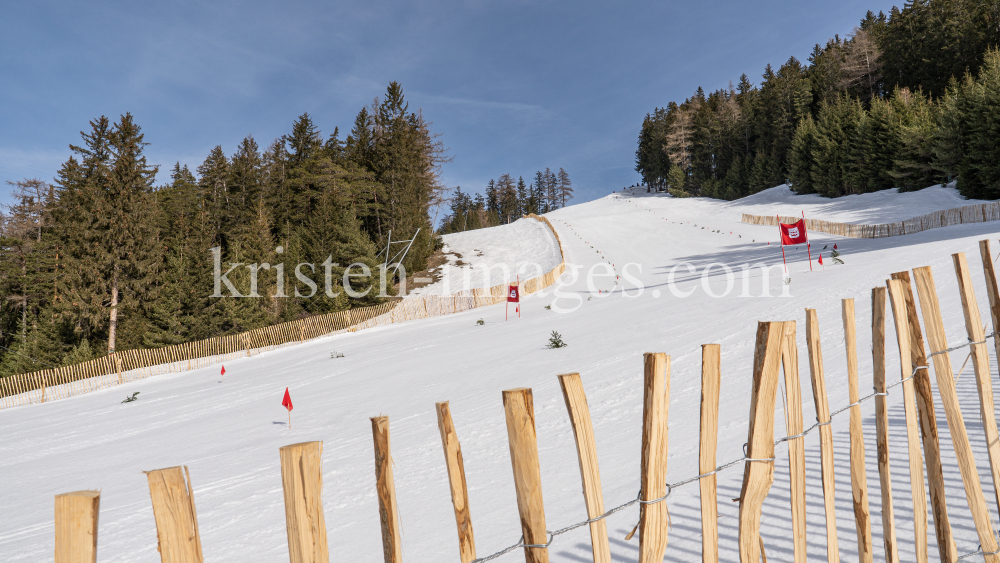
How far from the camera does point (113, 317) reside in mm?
29562

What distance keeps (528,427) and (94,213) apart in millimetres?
39681

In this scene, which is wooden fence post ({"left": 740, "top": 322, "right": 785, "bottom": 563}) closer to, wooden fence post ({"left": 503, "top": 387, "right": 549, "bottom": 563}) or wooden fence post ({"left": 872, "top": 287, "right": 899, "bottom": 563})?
wooden fence post ({"left": 872, "top": 287, "right": 899, "bottom": 563})

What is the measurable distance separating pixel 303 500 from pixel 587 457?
0.93m

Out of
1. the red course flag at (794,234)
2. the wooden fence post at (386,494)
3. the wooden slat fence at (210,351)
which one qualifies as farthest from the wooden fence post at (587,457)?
the wooden slat fence at (210,351)

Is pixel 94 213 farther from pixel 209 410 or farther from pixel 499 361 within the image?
pixel 499 361

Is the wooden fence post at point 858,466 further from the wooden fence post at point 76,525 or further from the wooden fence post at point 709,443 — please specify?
the wooden fence post at point 76,525

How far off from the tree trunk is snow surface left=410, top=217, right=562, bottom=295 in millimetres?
18939

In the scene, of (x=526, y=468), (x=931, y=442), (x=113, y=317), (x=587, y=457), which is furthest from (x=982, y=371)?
(x=113, y=317)

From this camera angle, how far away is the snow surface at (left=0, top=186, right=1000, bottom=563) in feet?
13.4

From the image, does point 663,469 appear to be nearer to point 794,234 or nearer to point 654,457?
point 654,457

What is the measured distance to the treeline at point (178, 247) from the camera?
30141 millimetres

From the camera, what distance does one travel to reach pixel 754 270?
21.0 metres

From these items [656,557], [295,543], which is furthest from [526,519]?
[295,543]

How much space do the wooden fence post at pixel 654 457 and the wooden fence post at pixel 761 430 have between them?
0.40m
